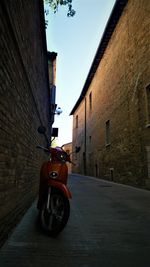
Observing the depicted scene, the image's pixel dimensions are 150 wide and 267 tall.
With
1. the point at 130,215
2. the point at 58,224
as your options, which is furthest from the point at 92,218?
the point at 58,224

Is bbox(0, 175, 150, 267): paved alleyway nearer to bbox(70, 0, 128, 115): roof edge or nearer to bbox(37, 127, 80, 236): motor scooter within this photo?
bbox(37, 127, 80, 236): motor scooter

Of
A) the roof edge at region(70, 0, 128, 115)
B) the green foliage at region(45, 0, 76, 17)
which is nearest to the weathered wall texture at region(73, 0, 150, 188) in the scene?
the roof edge at region(70, 0, 128, 115)

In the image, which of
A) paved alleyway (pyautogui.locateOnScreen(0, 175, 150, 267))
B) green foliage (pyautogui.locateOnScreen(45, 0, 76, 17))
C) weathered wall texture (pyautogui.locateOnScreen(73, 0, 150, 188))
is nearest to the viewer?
paved alleyway (pyautogui.locateOnScreen(0, 175, 150, 267))

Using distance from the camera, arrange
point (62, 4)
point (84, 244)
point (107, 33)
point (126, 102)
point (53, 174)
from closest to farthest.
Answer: point (84, 244), point (53, 174), point (62, 4), point (126, 102), point (107, 33)

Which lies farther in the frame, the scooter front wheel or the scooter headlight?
the scooter headlight

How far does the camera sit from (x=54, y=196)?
3359 millimetres

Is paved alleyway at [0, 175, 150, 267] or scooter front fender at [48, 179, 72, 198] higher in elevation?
scooter front fender at [48, 179, 72, 198]

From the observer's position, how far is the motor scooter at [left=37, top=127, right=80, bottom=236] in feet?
10.5

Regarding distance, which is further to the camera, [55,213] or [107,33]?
[107,33]

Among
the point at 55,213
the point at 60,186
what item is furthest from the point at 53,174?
the point at 55,213

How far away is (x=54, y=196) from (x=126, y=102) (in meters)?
10.1

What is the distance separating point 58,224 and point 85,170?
2201 cm

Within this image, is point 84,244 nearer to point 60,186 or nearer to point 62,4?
point 60,186

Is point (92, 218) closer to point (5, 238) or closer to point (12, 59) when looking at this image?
point (5, 238)
